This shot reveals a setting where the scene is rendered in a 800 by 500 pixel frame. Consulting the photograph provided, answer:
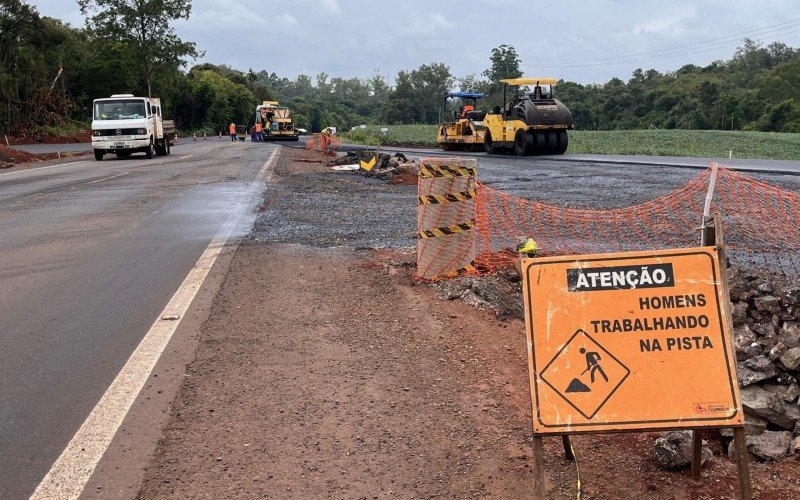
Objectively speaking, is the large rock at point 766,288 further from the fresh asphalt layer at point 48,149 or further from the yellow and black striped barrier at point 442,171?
the fresh asphalt layer at point 48,149

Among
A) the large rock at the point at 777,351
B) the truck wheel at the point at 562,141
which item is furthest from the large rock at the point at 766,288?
the truck wheel at the point at 562,141

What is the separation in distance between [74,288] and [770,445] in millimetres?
6509

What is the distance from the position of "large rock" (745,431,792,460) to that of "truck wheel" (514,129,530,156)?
28.7m

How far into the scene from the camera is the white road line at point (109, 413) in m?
3.76

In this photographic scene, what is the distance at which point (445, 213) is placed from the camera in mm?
7852

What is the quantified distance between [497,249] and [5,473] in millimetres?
6833

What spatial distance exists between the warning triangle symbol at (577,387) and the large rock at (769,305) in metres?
3.28

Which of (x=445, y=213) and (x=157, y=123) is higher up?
(x=157, y=123)

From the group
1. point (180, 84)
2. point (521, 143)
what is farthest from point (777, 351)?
point (180, 84)

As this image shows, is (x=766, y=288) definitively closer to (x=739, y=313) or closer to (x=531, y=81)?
(x=739, y=313)

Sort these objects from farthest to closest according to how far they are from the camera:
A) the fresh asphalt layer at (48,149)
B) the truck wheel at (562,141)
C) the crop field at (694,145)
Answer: the fresh asphalt layer at (48,149) → the crop field at (694,145) → the truck wheel at (562,141)

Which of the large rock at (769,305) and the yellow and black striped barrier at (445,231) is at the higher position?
the yellow and black striped barrier at (445,231)

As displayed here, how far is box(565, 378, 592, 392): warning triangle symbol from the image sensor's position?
351cm

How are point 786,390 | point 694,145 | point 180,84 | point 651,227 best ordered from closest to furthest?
point 786,390, point 651,227, point 694,145, point 180,84
